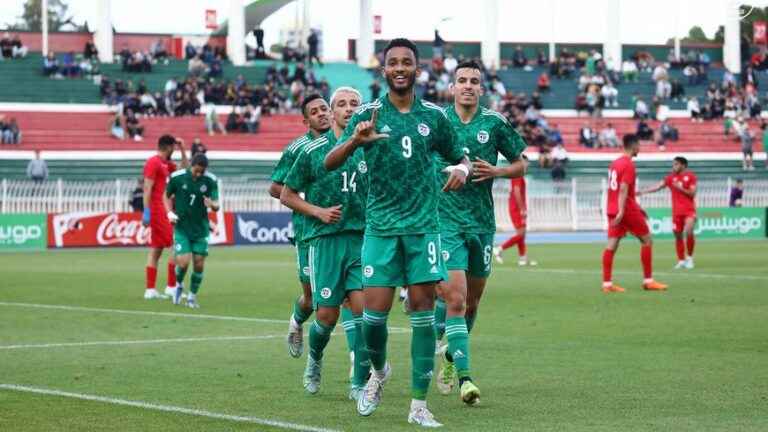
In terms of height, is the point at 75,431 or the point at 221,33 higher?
the point at 221,33

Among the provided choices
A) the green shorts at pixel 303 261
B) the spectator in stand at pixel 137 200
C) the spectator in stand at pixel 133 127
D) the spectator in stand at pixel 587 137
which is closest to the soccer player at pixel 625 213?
the green shorts at pixel 303 261

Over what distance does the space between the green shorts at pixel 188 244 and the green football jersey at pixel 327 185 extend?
933cm

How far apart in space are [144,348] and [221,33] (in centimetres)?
6503

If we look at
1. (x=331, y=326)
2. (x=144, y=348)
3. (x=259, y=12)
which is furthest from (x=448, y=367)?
(x=259, y=12)

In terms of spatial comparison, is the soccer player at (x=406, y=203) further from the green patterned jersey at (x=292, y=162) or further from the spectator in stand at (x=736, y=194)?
the spectator in stand at (x=736, y=194)

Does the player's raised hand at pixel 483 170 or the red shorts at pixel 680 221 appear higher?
the player's raised hand at pixel 483 170

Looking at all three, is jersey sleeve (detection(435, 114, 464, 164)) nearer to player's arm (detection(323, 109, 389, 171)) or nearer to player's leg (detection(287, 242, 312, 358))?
player's arm (detection(323, 109, 389, 171))

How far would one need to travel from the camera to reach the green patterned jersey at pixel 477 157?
436 inches

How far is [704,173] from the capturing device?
197 feet

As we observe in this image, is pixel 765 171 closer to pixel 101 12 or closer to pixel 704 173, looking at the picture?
pixel 704 173

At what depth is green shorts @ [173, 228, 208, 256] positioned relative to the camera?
1991 cm

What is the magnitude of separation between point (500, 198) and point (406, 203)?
39.1 meters

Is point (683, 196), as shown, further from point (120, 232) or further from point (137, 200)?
point (137, 200)

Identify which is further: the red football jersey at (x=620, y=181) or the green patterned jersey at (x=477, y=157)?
the red football jersey at (x=620, y=181)
